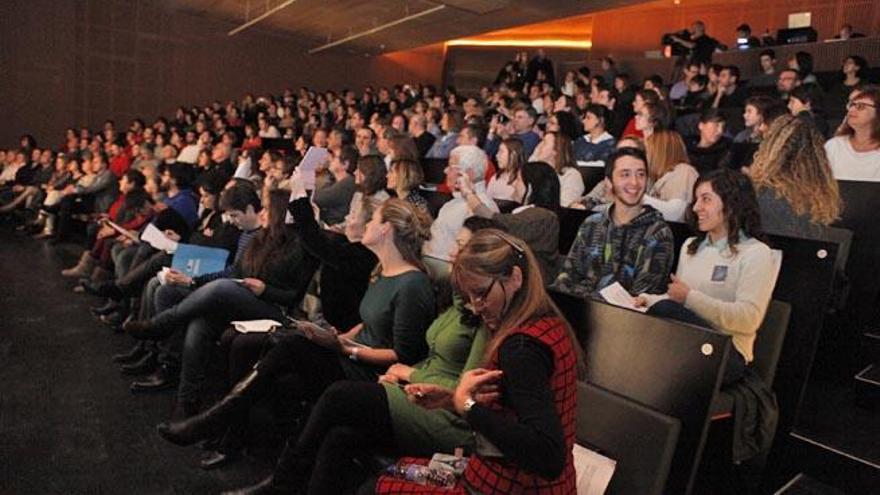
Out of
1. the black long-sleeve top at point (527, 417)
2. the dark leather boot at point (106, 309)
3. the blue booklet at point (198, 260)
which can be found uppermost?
the black long-sleeve top at point (527, 417)

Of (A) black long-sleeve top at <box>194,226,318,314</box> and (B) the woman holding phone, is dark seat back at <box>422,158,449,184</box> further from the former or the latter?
(B) the woman holding phone

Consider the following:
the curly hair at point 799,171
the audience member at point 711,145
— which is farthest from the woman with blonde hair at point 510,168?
the curly hair at point 799,171

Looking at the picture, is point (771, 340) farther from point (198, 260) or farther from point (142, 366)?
point (142, 366)

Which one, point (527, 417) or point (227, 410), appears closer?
point (527, 417)

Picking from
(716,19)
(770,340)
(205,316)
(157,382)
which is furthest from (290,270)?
(716,19)

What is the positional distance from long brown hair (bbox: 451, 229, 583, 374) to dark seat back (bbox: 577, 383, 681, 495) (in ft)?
0.86

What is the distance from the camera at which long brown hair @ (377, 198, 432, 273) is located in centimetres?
232

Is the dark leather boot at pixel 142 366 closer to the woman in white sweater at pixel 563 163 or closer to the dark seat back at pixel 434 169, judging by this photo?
the woman in white sweater at pixel 563 163

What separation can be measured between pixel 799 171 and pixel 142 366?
2896 millimetres

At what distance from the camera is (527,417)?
128 cm

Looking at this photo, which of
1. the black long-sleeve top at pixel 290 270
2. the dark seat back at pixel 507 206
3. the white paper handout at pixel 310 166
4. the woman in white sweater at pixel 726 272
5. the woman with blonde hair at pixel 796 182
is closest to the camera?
the woman in white sweater at pixel 726 272

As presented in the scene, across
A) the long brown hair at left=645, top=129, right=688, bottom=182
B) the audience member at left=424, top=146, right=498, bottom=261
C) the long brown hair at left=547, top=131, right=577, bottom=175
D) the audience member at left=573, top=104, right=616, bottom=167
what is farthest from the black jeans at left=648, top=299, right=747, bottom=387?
the audience member at left=573, top=104, right=616, bottom=167

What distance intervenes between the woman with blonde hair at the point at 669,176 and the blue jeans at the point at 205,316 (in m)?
1.72

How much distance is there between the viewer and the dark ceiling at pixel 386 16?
894 centimetres
